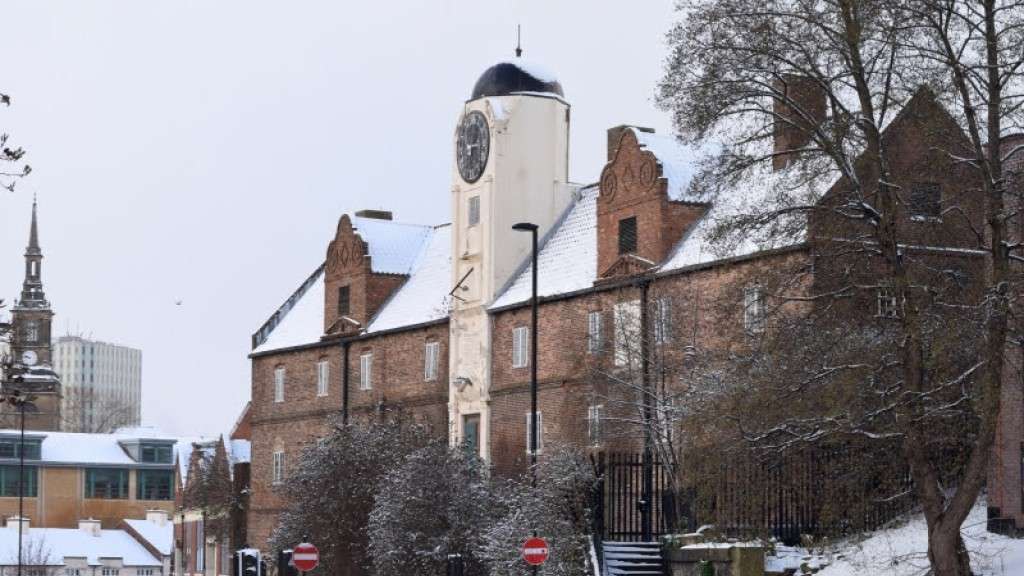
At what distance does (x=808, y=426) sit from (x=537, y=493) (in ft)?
35.5

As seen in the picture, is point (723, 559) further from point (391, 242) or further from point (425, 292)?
point (391, 242)

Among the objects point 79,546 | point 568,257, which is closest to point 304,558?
point 568,257

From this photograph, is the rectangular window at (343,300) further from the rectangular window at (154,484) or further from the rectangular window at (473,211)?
the rectangular window at (154,484)

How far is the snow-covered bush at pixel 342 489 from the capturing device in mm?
50963

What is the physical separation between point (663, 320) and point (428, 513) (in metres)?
7.51

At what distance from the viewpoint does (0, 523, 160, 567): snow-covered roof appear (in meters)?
103

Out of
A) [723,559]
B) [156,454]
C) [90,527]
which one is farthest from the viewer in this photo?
[156,454]

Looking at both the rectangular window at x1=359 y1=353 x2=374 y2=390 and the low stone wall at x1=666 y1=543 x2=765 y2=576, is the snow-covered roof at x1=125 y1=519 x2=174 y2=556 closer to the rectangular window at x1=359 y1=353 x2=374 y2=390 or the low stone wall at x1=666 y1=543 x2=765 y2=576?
the rectangular window at x1=359 y1=353 x2=374 y2=390

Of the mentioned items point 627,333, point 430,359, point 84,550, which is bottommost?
point 84,550

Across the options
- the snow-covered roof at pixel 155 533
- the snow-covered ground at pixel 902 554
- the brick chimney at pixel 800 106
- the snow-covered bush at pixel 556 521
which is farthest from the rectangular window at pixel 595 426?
the snow-covered roof at pixel 155 533

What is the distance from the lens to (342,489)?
5125 cm

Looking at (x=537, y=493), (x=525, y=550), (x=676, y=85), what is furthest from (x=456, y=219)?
(x=676, y=85)

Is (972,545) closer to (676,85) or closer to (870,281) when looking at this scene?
(870,281)

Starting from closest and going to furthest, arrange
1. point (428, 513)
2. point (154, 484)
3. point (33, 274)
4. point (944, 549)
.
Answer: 1. point (944, 549)
2. point (428, 513)
3. point (154, 484)
4. point (33, 274)
